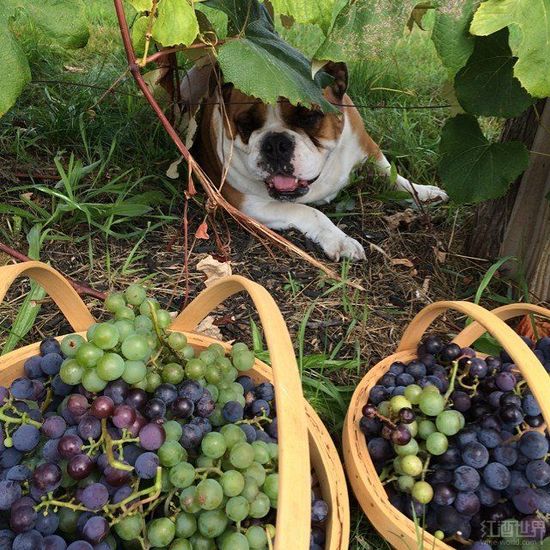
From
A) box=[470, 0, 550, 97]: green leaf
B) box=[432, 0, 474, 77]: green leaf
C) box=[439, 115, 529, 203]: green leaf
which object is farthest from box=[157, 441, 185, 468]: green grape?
box=[439, 115, 529, 203]: green leaf

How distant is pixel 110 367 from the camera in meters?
0.87

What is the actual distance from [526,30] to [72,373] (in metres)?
0.92

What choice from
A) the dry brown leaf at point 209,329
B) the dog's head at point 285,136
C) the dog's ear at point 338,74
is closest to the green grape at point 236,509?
the dry brown leaf at point 209,329

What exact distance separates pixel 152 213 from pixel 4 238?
Answer: 1.53 feet

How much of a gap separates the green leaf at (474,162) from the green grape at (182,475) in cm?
104

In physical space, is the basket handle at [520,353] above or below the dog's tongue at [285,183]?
above

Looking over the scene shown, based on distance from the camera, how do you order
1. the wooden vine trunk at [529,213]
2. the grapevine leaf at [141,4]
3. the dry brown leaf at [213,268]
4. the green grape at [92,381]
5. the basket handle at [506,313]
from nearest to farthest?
the green grape at [92,381] < the grapevine leaf at [141,4] < the basket handle at [506,313] < the wooden vine trunk at [529,213] < the dry brown leaf at [213,268]

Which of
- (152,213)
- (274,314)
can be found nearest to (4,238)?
(152,213)

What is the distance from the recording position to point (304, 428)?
0.78 m

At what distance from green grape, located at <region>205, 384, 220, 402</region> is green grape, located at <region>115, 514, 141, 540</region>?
24cm

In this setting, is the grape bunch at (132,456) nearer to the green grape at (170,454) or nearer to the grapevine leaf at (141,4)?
the green grape at (170,454)

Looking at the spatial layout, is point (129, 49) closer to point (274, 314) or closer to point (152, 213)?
point (274, 314)

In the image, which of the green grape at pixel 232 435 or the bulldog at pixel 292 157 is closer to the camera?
the green grape at pixel 232 435

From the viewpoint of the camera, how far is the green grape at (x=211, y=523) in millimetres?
793
